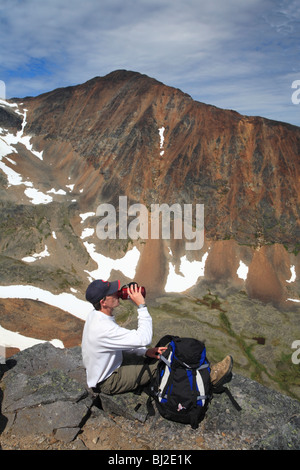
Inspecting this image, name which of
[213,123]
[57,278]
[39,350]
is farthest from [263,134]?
[39,350]

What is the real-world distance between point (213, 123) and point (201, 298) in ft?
126

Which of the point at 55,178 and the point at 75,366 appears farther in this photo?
the point at 55,178

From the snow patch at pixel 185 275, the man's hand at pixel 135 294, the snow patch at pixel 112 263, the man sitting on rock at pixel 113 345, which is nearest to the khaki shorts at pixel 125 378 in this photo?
the man sitting on rock at pixel 113 345

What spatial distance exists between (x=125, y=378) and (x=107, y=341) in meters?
1.38

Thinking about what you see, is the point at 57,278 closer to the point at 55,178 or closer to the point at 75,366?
the point at 55,178

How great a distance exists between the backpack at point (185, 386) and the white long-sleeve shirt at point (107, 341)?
0.82m

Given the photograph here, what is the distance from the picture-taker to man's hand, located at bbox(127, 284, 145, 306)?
611cm

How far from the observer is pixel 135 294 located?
243 inches

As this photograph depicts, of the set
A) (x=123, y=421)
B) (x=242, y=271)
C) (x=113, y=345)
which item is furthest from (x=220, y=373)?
(x=242, y=271)

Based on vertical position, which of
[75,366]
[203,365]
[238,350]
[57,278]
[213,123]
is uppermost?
[213,123]

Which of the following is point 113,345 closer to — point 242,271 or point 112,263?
point 112,263

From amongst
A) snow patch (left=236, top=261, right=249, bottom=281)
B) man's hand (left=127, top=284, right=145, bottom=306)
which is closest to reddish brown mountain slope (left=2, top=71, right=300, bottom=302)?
snow patch (left=236, top=261, right=249, bottom=281)

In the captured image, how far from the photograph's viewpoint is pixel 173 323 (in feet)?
133

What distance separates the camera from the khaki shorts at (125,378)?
6.62 meters
